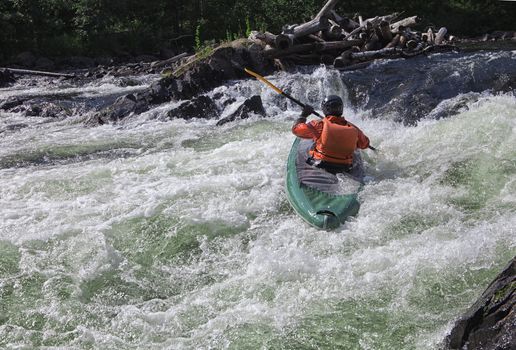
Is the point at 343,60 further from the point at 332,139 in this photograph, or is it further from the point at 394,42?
the point at 332,139

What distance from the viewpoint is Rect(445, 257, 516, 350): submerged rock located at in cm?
273

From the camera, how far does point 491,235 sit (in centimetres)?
457

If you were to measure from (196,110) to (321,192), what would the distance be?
17.2ft

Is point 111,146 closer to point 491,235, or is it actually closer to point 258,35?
point 258,35

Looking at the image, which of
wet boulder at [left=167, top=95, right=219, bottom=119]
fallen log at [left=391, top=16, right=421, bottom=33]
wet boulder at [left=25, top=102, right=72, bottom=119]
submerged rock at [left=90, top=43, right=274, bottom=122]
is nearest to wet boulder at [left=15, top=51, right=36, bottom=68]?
wet boulder at [left=25, top=102, right=72, bottom=119]

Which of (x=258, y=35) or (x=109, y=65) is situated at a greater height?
(x=258, y=35)

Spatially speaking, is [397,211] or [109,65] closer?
[397,211]

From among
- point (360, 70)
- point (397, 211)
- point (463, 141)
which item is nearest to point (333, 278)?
point (397, 211)

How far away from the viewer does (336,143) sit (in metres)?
5.96

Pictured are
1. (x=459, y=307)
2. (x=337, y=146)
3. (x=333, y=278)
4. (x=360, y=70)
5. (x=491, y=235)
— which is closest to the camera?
(x=459, y=307)

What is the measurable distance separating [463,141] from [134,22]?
60.8 feet

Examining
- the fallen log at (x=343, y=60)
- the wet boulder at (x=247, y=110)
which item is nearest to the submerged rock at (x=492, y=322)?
the wet boulder at (x=247, y=110)

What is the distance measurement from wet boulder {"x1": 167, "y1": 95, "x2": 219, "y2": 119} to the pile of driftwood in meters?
2.37

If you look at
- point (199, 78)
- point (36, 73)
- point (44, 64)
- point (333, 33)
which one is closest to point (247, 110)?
point (199, 78)
